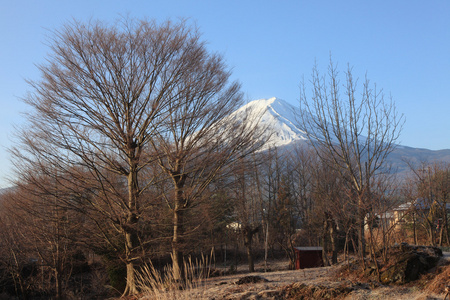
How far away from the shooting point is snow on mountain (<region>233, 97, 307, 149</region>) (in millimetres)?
13924

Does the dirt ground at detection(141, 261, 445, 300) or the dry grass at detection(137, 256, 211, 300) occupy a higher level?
the dry grass at detection(137, 256, 211, 300)

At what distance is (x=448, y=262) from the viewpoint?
8414mm

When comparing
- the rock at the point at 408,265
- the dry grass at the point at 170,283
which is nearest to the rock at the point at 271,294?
the dry grass at the point at 170,283

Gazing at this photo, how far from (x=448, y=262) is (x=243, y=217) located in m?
14.2

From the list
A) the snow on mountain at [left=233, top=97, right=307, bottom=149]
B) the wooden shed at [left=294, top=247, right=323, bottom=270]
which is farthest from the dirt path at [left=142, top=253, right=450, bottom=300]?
the wooden shed at [left=294, top=247, right=323, bottom=270]

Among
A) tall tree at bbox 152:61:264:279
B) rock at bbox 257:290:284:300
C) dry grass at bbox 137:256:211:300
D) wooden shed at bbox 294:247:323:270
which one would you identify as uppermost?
tall tree at bbox 152:61:264:279

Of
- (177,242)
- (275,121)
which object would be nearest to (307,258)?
(275,121)

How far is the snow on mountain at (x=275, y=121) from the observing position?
45.7 ft

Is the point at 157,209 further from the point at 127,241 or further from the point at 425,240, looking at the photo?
the point at 425,240

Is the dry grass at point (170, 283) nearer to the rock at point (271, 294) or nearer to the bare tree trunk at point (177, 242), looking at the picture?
the rock at point (271, 294)

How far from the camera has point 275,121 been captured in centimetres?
1628

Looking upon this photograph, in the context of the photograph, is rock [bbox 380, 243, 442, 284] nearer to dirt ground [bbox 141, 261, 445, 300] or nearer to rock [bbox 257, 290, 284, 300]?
dirt ground [bbox 141, 261, 445, 300]

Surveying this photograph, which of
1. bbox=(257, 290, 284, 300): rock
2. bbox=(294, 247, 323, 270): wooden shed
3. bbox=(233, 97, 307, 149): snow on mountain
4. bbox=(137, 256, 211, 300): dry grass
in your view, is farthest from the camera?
bbox=(294, 247, 323, 270): wooden shed

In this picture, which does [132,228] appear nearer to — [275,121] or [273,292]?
[273,292]
